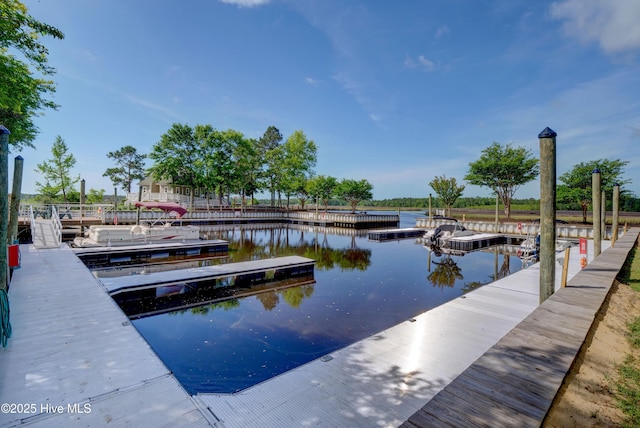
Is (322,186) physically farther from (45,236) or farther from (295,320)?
(295,320)

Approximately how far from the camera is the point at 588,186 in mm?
30234

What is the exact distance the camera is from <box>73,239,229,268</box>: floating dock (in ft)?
42.9

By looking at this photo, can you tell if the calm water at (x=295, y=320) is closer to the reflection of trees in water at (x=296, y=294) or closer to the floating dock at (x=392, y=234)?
the reflection of trees in water at (x=296, y=294)

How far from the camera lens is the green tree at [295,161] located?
43.4 meters

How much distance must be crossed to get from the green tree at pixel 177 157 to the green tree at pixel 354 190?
2434 centimetres

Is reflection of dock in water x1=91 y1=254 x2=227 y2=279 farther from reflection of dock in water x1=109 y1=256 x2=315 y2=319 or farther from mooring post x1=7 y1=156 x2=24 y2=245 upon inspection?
mooring post x1=7 y1=156 x2=24 y2=245

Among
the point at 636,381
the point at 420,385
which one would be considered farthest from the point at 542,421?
the point at 636,381

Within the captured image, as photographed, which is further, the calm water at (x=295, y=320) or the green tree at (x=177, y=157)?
the green tree at (x=177, y=157)

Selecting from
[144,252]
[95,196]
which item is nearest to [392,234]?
[144,252]

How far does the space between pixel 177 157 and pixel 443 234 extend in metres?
33.1

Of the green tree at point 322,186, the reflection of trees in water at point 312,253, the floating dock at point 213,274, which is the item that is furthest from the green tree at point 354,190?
the floating dock at point 213,274

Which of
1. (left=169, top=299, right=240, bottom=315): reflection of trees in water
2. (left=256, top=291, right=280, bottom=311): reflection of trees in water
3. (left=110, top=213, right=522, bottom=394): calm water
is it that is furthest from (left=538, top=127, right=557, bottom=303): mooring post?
(left=169, top=299, right=240, bottom=315): reflection of trees in water

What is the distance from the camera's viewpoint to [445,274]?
12164 millimetres

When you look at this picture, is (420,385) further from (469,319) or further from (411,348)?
(469,319)
